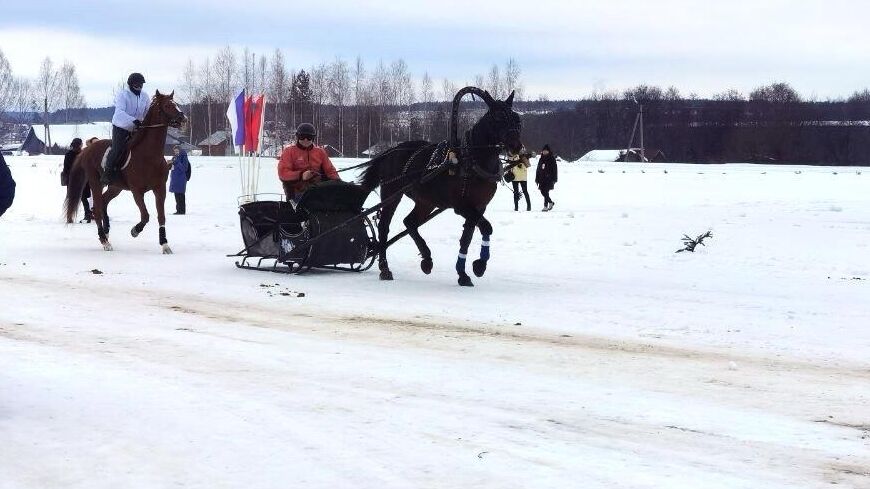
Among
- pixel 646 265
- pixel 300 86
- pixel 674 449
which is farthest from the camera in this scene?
pixel 300 86

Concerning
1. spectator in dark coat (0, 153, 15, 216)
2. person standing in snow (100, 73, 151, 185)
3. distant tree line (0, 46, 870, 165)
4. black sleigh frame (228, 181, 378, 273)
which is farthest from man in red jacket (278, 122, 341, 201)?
distant tree line (0, 46, 870, 165)

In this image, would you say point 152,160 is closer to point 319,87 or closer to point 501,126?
point 501,126

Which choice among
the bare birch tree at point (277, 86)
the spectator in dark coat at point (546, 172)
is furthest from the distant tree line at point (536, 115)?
the spectator in dark coat at point (546, 172)

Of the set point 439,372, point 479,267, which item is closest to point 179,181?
point 479,267

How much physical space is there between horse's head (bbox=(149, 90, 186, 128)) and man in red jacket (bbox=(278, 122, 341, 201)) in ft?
8.70

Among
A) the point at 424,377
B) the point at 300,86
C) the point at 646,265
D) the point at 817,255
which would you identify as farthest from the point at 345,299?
the point at 300,86

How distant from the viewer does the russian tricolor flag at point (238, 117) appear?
69.6ft

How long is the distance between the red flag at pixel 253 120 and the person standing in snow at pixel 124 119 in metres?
5.74

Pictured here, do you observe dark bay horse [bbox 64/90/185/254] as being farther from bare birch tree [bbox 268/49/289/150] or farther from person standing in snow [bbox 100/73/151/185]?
bare birch tree [bbox 268/49/289/150]

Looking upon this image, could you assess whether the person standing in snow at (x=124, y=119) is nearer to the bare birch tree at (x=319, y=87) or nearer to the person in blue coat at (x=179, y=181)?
the person in blue coat at (x=179, y=181)

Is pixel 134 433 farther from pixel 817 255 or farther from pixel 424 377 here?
pixel 817 255

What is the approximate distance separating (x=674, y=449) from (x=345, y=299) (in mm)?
5896

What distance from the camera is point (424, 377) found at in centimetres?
677

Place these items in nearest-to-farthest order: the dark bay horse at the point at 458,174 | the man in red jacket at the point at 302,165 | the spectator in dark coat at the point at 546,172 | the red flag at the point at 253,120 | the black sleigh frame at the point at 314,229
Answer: the dark bay horse at the point at 458,174 < the black sleigh frame at the point at 314,229 < the man in red jacket at the point at 302,165 < the red flag at the point at 253,120 < the spectator in dark coat at the point at 546,172
